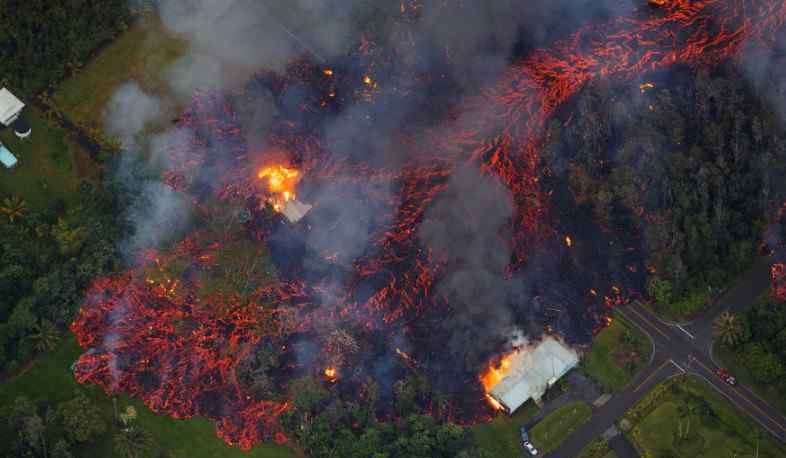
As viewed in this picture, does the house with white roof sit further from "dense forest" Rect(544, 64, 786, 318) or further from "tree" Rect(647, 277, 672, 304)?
"tree" Rect(647, 277, 672, 304)

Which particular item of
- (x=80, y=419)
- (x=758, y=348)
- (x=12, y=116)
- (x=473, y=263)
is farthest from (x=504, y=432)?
(x=12, y=116)

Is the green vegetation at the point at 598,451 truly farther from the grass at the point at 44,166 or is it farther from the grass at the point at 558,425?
the grass at the point at 44,166

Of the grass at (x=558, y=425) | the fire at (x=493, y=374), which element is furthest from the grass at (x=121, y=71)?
the grass at (x=558, y=425)

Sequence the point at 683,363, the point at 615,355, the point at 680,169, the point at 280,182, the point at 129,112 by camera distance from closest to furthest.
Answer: the point at 683,363 → the point at 615,355 → the point at 680,169 → the point at 280,182 → the point at 129,112

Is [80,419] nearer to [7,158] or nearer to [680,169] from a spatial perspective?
[7,158]

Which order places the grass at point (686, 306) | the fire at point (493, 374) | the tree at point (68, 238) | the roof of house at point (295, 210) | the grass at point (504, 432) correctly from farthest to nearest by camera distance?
the roof of house at point (295, 210) → the tree at point (68, 238) → the grass at point (686, 306) → the fire at point (493, 374) → the grass at point (504, 432)

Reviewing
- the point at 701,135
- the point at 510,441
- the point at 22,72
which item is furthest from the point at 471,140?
the point at 22,72
